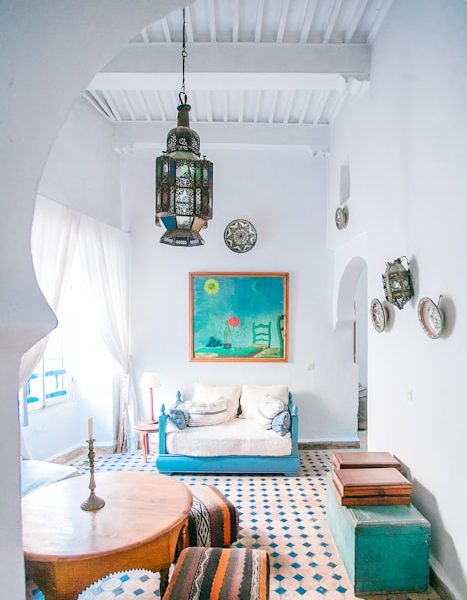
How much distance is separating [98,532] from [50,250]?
2811 mm

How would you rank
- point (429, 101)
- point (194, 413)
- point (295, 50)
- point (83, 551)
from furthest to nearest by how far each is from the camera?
point (194, 413) → point (295, 50) → point (429, 101) → point (83, 551)

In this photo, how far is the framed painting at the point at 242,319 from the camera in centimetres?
609

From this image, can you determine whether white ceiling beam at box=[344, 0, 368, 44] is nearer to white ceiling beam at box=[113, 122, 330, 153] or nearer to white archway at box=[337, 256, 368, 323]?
white ceiling beam at box=[113, 122, 330, 153]

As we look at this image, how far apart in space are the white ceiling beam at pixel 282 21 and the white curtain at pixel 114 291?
3.11 m

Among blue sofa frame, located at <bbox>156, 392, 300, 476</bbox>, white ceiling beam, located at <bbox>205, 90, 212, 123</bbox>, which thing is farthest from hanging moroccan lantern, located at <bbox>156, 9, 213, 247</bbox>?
blue sofa frame, located at <bbox>156, 392, 300, 476</bbox>

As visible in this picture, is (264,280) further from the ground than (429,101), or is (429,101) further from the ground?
(429,101)

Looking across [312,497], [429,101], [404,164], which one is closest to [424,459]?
[312,497]

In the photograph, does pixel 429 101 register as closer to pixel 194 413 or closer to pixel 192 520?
pixel 192 520

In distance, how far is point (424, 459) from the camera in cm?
304

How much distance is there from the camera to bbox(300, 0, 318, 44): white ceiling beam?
11.7 ft

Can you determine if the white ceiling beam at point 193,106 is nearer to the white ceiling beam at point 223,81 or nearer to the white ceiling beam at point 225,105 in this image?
the white ceiling beam at point 225,105

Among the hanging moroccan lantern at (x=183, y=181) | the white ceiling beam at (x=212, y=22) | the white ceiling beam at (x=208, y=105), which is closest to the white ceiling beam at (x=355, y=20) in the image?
the white ceiling beam at (x=212, y=22)

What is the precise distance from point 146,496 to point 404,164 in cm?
344

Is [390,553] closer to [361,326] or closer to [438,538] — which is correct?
[438,538]
